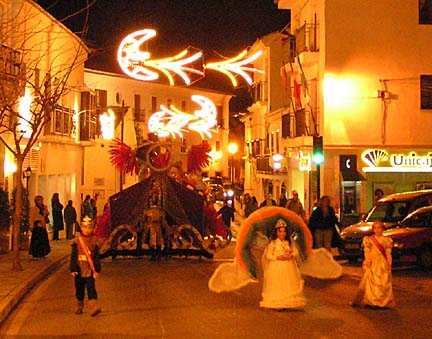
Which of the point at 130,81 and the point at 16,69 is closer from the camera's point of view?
the point at 16,69

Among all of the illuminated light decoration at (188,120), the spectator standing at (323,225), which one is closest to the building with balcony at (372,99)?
the illuminated light decoration at (188,120)

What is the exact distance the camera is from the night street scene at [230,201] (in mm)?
13602

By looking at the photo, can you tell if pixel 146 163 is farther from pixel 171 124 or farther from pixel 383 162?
pixel 171 124

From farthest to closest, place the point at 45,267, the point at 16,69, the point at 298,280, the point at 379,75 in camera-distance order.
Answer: the point at 379,75 → the point at 16,69 → the point at 45,267 → the point at 298,280

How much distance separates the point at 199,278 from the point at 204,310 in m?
5.23

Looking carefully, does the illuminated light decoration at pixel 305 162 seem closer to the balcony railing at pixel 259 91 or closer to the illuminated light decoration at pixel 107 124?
the illuminated light decoration at pixel 107 124

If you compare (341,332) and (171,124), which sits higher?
(171,124)

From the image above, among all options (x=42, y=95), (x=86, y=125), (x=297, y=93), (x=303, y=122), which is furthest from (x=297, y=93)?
(x=42, y=95)

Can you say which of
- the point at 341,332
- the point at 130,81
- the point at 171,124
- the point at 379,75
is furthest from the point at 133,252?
the point at 130,81

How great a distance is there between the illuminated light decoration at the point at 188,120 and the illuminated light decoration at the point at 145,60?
8.76 metres

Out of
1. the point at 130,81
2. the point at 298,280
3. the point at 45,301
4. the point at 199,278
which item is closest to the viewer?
the point at 298,280

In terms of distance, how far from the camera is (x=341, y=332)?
38.7 feet

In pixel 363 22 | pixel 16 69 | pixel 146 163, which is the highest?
pixel 363 22

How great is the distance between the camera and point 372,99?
33.6 metres
